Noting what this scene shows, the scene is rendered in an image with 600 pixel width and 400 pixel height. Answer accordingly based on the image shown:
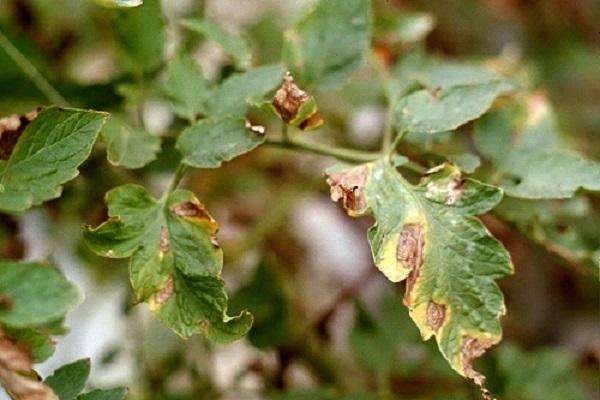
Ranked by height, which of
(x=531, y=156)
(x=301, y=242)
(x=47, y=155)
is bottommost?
(x=301, y=242)

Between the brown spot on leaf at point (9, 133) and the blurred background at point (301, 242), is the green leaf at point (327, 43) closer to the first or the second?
the blurred background at point (301, 242)

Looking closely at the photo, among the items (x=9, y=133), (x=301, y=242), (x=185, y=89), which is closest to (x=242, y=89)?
(x=185, y=89)

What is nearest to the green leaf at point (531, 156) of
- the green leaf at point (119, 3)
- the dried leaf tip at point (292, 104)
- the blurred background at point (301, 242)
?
the blurred background at point (301, 242)

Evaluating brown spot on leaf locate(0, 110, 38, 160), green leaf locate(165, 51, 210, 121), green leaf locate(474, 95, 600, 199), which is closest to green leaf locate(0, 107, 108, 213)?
brown spot on leaf locate(0, 110, 38, 160)

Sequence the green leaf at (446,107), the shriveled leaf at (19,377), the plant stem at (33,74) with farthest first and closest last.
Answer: the plant stem at (33,74)
the green leaf at (446,107)
the shriveled leaf at (19,377)

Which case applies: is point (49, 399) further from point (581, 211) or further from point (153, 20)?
point (581, 211)

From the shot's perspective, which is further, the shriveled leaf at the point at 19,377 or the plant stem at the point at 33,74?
the plant stem at the point at 33,74

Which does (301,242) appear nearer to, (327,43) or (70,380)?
(327,43)

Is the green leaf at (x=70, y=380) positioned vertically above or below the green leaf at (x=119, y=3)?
below
